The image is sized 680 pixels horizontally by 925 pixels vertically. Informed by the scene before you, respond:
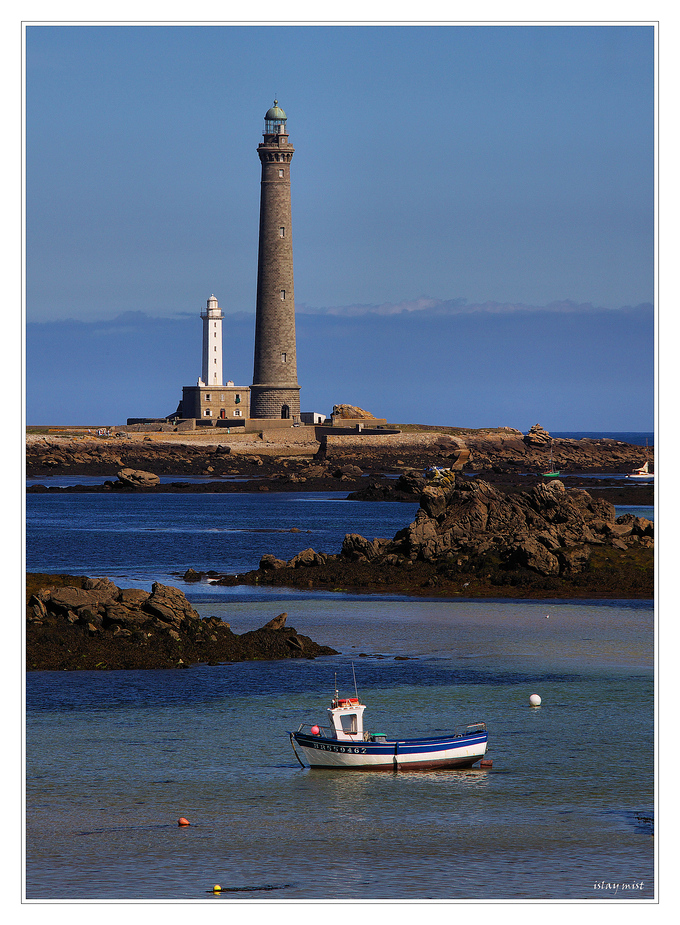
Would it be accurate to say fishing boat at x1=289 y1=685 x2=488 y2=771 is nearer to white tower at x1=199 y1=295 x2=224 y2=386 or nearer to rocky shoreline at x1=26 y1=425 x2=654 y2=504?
rocky shoreline at x1=26 y1=425 x2=654 y2=504

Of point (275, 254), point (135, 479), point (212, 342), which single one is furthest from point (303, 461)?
point (135, 479)

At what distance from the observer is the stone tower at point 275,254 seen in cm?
8381

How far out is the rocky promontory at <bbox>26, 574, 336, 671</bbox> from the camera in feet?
70.1

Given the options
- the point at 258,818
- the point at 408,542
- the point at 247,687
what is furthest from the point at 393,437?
the point at 258,818

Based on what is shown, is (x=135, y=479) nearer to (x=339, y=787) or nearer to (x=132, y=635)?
(x=132, y=635)

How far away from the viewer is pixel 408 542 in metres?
35.5

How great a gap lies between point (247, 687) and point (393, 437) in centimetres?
8226

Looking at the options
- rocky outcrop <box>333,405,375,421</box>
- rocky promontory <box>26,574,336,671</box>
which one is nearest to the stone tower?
rocky outcrop <box>333,405,375,421</box>

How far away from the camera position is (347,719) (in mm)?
15414

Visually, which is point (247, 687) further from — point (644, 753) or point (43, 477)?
point (43, 477)

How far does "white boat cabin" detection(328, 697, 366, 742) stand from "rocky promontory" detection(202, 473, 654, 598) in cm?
1648

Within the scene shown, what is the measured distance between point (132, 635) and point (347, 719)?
7.69 meters

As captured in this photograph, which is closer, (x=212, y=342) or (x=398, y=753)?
(x=398, y=753)

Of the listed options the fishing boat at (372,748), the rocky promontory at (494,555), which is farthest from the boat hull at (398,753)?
the rocky promontory at (494,555)
